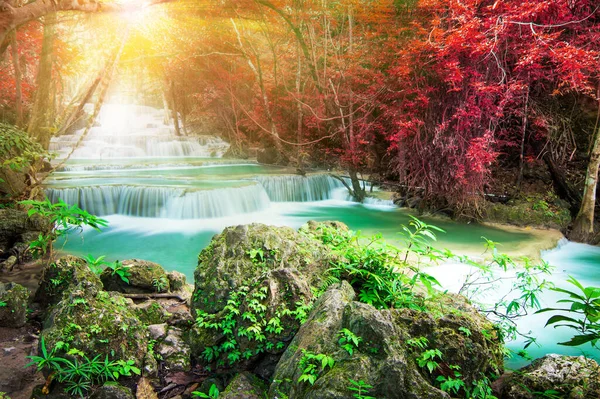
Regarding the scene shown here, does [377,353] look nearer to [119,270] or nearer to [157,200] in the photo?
[119,270]

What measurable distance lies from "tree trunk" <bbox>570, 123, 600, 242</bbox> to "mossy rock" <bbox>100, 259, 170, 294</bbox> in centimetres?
779

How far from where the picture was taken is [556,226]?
7.41m

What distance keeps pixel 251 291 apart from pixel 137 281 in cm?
169

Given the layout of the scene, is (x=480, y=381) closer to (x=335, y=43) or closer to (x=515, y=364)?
(x=515, y=364)

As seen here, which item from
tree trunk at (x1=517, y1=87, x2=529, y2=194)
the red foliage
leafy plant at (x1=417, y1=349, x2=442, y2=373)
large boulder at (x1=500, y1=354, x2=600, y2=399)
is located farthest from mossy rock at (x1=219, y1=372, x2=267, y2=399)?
tree trunk at (x1=517, y1=87, x2=529, y2=194)

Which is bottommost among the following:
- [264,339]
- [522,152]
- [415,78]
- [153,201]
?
[264,339]

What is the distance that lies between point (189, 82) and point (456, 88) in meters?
14.5

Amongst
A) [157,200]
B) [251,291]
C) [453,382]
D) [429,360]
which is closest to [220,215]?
[157,200]

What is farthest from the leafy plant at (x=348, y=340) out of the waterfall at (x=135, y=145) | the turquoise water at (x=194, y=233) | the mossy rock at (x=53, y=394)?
the waterfall at (x=135, y=145)

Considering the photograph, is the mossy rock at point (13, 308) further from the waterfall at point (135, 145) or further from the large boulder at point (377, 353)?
the waterfall at point (135, 145)

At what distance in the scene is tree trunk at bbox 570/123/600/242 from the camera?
655 cm

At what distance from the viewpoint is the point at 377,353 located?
1.57m

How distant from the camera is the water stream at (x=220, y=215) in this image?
19.9 feet

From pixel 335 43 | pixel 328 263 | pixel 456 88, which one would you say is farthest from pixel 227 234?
pixel 335 43
